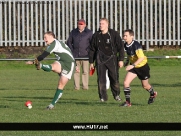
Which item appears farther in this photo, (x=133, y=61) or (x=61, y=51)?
(x=133, y=61)

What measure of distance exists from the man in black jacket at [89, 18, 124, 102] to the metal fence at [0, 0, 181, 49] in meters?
16.0

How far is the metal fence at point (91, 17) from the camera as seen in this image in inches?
1401

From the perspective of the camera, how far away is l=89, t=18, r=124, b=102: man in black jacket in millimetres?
19250

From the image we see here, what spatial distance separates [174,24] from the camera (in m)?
35.5

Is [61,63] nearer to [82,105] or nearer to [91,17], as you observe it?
[82,105]

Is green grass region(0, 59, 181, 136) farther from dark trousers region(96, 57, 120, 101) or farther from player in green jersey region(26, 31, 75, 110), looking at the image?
player in green jersey region(26, 31, 75, 110)

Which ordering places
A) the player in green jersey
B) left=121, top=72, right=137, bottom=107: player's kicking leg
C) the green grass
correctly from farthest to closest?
left=121, top=72, right=137, bottom=107: player's kicking leg → the player in green jersey → the green grass

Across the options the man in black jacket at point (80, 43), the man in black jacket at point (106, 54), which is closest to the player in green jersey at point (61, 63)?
the man in black jacket at point (106, 54)

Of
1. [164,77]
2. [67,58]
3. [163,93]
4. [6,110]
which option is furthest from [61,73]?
[164,77]

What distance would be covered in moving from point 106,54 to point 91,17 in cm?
→ 1644

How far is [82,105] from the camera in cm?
1817

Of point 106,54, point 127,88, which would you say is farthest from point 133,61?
point 106,54

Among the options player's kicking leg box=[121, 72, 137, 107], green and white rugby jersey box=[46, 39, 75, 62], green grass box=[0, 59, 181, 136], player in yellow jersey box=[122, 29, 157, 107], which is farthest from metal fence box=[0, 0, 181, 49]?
green and white rugby jersey box=[46, 39, 75, 62]

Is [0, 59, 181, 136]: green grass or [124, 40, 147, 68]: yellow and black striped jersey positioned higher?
[124, 40, 147, 68]: yellow and black striped jersey
